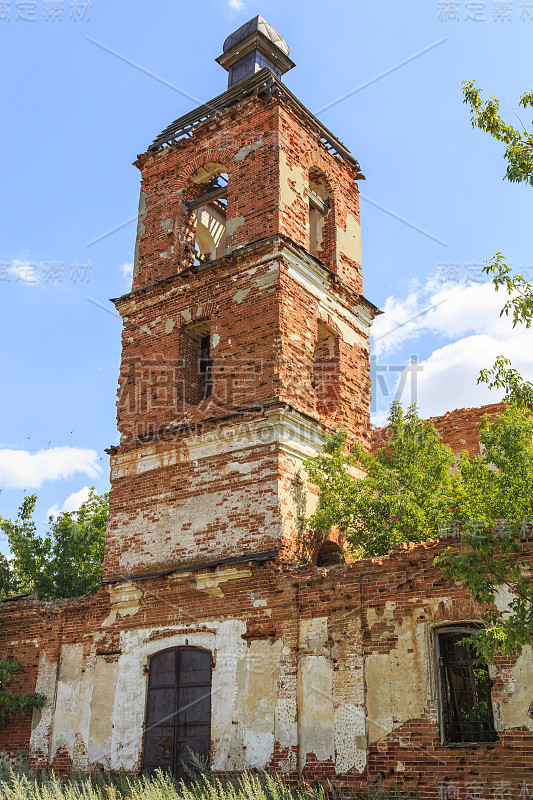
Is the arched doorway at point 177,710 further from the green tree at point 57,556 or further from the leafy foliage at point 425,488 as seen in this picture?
→ the green tree at point 57,556

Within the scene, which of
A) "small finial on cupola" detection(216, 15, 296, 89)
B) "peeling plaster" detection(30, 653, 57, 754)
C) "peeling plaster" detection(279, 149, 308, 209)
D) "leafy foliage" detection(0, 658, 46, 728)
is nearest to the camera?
"peeling plaster" detection(30, 653, 57, 754)

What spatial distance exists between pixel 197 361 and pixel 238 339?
5.11 feet

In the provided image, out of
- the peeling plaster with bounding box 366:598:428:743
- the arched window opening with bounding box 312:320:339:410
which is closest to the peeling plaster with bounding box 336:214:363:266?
the arched window opening with bounding box 312:320:339:410

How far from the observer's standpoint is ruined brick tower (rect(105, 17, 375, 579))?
12.3m

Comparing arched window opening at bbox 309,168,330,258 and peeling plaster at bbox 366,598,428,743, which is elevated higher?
arched window opening at bbox 309,168,330,258

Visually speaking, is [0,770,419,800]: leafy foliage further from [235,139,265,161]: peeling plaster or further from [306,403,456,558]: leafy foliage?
[235,139,265,161]: peeling plaster

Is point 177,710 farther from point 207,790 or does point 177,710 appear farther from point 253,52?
point 253,52

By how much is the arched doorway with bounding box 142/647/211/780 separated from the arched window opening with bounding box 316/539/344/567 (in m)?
2.78

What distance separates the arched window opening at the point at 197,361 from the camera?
14.2m

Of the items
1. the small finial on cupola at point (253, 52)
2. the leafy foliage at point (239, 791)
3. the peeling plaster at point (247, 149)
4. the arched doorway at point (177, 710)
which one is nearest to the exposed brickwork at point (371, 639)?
the leafy foliage at point (239, 791)

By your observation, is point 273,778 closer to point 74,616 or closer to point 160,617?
point 160,617

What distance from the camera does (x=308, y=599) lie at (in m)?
10.7

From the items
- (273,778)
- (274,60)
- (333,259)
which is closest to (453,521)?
(273,778)

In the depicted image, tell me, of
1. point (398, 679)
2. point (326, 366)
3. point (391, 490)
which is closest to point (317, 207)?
point (326, 366)
